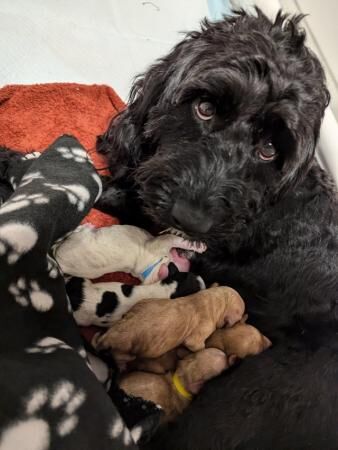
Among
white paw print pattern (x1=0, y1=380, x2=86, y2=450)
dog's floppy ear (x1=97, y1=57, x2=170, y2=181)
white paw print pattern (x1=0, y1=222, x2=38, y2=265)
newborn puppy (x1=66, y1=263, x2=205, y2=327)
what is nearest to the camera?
white paw print pattern (x1=0, y1=380, x2=86, y2=450)

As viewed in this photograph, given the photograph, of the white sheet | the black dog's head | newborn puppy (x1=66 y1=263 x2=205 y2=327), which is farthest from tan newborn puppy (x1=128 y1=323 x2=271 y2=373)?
the white sheet

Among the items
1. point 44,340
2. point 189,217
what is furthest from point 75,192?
point 44,340

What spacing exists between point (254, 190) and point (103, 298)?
610mm

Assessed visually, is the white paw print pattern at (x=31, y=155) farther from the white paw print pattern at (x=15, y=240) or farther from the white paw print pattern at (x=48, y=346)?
the white paw print pattern at (x=48, y=346)

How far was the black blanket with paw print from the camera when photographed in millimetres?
1052

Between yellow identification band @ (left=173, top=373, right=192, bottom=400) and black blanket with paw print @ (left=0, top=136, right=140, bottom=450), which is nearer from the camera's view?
black blanket with paw print @ (left=0, top=136, right=140, bottom=450)

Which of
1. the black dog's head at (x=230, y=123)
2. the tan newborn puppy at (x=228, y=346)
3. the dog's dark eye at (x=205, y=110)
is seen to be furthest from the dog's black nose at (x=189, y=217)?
the tan newborn puppy at (x=228, y=346)

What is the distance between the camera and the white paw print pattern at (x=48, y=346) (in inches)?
47.7

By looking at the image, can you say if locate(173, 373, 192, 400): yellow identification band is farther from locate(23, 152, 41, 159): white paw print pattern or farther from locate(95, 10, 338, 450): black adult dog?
locate(23, 152, 41, 159): white paw print pattern

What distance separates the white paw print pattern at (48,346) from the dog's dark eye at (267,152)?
828 millimetres

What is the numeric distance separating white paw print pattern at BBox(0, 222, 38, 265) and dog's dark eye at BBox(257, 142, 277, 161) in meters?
0.74

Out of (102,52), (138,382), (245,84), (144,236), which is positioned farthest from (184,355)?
(102,52)

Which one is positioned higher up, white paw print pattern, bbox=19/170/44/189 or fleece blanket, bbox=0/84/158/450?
white paw print pattern, bbox=19/170/44/189

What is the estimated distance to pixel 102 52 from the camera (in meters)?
2.78
